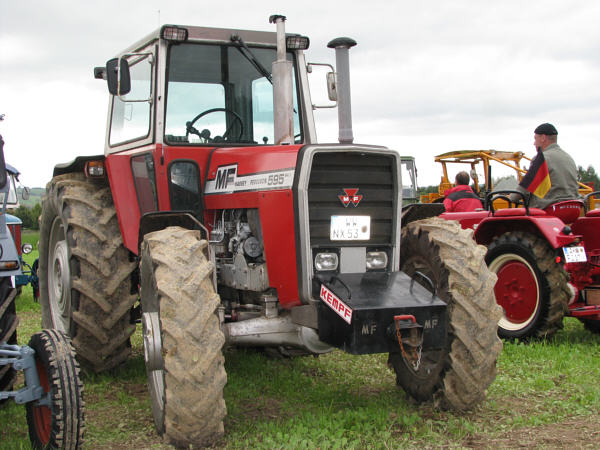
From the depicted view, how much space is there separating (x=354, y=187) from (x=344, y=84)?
685 mm

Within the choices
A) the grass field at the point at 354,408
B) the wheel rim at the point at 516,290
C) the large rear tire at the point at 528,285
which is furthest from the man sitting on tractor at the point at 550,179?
the grass field at the point at 354,408

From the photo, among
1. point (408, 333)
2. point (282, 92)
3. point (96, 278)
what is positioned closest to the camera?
point (408, 333)

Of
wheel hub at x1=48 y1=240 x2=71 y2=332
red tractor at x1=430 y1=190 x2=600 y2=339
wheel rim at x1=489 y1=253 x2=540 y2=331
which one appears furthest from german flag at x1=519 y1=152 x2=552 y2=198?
wheel hub at x1=48 y1=240 x2=71 y2=332

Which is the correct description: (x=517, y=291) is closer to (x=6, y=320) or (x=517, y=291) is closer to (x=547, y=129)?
(x=547, y=129)

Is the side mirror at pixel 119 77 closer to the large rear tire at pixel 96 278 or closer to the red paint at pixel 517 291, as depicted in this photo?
the large rear tire at pixel 96 278

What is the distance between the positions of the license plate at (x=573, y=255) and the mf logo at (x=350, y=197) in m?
2.76

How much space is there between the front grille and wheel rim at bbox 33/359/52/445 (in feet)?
5.40

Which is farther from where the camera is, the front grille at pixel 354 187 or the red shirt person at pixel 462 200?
the red shirt person at pixel 462 200

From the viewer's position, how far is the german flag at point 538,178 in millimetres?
6969

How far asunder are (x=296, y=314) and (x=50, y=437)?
5.01 ft

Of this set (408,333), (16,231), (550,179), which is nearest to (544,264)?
(550,179)

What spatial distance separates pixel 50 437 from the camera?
3.48 m

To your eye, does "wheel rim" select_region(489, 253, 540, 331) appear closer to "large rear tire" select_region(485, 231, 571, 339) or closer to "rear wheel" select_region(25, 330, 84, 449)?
"large rear tire" select_region(485, 231, 571, 339)

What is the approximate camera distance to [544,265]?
21.0ft
